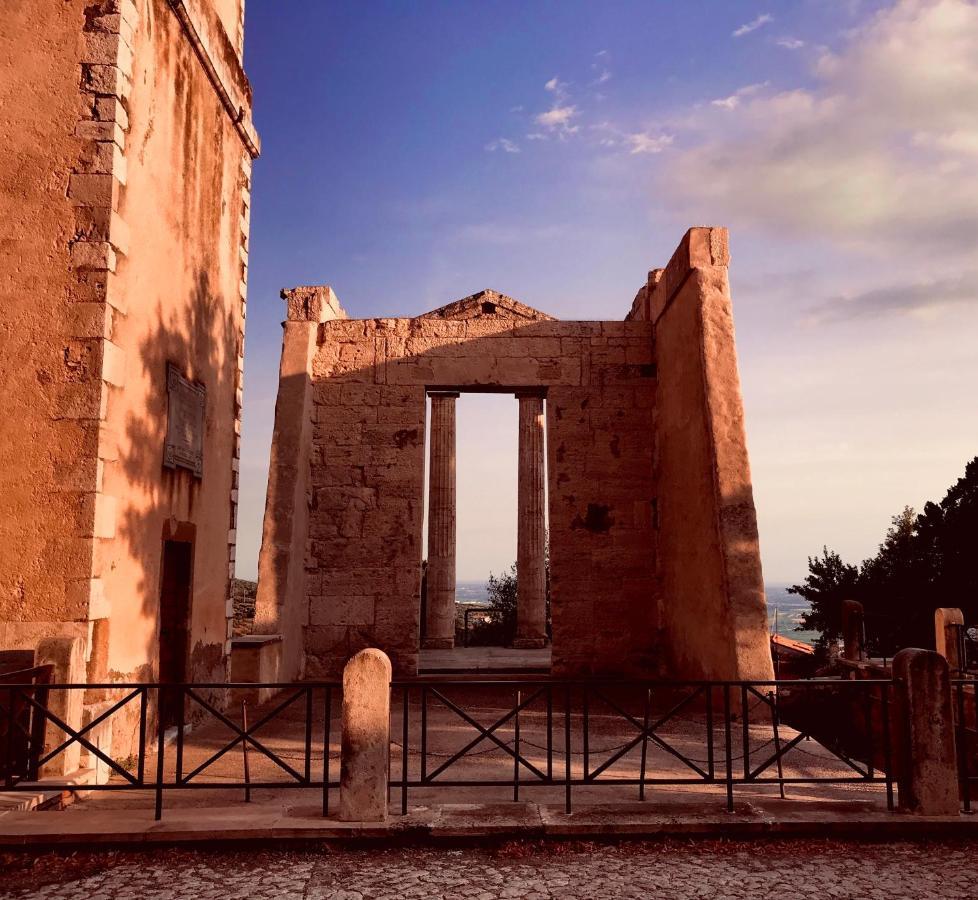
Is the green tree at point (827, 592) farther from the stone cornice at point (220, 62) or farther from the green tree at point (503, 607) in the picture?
the stone cornice at point (220, 62)

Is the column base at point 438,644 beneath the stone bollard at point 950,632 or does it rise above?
beneath

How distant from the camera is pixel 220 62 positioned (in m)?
8.59

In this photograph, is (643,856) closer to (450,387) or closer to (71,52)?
(71,52)

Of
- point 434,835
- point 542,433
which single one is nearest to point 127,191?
point 434,835

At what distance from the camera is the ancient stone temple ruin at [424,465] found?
33.9 feet

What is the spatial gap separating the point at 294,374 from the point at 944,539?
14.0 meters

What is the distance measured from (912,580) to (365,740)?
53.0 feet

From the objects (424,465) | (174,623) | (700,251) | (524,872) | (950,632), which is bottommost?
(524,872)

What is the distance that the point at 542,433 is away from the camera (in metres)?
17.0

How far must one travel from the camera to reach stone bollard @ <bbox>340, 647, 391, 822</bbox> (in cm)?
468

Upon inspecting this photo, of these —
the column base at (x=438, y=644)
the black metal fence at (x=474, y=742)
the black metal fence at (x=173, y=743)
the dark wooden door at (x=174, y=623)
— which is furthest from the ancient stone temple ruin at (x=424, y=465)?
the column base at (x=438, y=644)

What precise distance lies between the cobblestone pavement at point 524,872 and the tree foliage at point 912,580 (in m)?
13.0

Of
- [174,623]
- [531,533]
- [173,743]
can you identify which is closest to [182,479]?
[174,623]

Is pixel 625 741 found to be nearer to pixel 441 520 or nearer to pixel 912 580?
pixel 441 520
